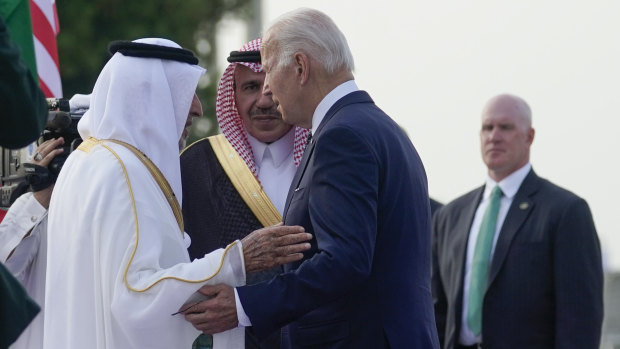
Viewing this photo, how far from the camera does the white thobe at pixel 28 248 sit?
18.1ft

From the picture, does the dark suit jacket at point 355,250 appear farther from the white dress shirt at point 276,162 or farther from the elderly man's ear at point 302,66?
the white dress shirt at point 276,162

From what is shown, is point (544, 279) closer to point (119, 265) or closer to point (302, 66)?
point (302, 66)

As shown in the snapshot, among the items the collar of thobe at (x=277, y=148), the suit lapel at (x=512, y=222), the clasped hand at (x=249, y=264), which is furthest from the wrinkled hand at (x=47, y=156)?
the suit lapel at (x=512, y=222)

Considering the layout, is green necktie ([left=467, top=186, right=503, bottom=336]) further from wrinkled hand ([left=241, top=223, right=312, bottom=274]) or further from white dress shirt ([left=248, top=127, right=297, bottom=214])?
wrinkled hand ([left=241, top=223, right=312, bottom=274])

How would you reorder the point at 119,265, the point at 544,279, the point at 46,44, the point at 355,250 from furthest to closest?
the point at 46,44
the point at 544,279
the point at 119,265
the point at 355,250

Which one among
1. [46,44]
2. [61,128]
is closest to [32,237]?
[61,128]

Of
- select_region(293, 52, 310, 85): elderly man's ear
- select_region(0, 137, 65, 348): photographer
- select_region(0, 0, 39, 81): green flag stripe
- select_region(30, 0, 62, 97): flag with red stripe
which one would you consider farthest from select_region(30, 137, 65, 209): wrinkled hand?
select_region(30, 0, 62, 97): flag with red stripe

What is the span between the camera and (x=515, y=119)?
326 inches

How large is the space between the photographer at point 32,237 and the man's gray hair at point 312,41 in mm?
1304

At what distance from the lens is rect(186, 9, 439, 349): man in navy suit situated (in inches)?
178

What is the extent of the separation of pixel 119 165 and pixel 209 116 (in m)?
14.0

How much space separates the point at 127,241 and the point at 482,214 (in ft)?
11.9

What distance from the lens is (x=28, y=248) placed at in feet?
18.3

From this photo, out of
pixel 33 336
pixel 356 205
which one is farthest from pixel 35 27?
pixel 356 205
